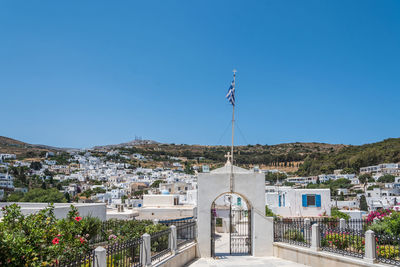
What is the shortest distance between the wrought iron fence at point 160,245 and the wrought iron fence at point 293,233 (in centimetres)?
510

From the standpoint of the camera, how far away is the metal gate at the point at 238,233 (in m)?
14.8

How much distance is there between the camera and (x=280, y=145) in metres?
183

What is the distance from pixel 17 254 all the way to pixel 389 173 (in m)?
109

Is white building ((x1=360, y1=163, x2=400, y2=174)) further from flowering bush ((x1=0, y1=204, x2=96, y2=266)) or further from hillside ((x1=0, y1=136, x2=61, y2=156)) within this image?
hillside ((x1=0, y1=136, x2=61, y2=156))

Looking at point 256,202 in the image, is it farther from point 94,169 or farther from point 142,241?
point 94,169

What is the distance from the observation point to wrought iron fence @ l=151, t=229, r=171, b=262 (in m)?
11.0

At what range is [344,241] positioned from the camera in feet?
39.7

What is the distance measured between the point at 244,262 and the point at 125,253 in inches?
232

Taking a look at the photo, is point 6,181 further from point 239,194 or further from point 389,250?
point 389,250

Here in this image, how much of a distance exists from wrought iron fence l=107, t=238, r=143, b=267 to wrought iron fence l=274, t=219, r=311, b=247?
684 centimetres

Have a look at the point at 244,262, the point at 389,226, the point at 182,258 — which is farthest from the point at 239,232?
the point at 389,226

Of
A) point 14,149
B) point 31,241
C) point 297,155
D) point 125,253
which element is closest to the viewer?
point 31,241

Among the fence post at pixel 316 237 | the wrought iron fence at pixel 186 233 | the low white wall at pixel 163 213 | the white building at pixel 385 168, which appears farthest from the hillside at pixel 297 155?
the fence post at pixel 316 237

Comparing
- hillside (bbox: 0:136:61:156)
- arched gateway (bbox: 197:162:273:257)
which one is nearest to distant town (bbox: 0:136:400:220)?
arched gateway (bbox: 197:162:273:257)
